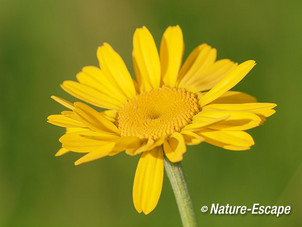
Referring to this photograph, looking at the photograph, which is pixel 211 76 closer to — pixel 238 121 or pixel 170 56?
pixel 170 56

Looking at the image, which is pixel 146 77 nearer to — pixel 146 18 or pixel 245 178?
pixel 245 178

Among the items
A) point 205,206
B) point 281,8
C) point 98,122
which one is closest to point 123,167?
point 205,206

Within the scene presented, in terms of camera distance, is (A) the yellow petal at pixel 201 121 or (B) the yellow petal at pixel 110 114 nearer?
(A) the yellow petal at pixel 201 121

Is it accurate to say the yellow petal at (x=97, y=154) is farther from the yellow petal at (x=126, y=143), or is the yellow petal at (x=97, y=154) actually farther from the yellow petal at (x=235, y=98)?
the yellow petal at (x=235, y=98)

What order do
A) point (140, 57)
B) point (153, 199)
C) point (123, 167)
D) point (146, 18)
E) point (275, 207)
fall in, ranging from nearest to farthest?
1. point (153, 199)
2. point (140, 57)
3. point (275, 207)
4. point (123, 167)
5. point (146, 18)

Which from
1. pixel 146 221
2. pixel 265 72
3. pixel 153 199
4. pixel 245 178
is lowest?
pixel 153 199

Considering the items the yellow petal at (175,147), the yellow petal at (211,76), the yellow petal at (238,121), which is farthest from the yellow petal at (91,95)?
the yellow petal at (238,121)

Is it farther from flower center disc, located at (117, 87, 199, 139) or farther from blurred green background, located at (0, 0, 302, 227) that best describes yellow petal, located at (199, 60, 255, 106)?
blurred green background, located at (0, 0, 302, 227)
